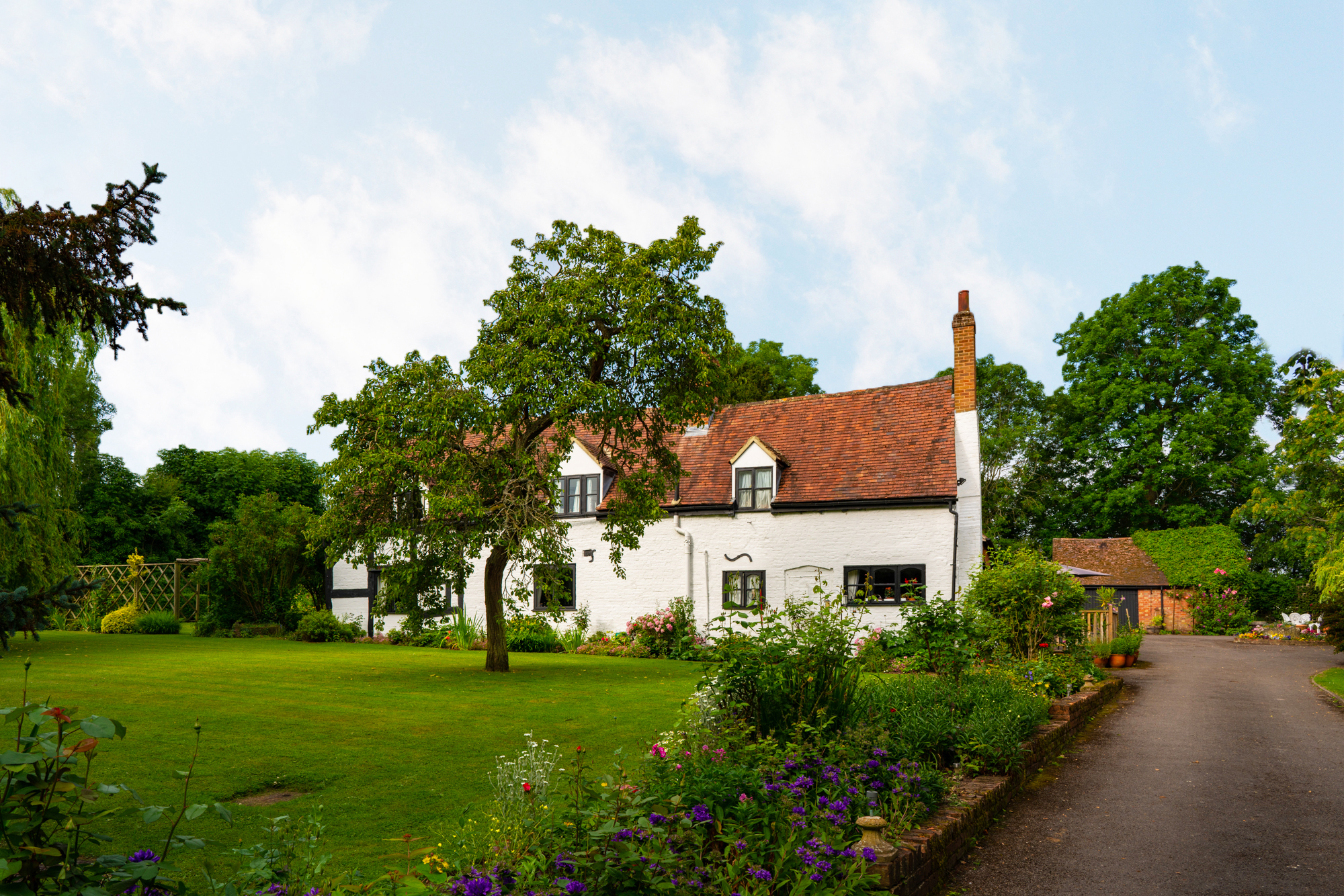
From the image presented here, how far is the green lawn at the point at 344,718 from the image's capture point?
284 inches

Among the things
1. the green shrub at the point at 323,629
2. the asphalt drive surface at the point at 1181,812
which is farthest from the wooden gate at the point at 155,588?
the asphalt drive surface at the point at 1181,812

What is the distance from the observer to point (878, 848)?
502 centimetres

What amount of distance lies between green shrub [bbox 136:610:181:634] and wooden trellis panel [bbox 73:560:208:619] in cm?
147

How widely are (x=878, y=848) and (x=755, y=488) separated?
1973 cm

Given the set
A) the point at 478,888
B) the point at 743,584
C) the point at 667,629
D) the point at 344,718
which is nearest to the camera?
the point at 478,888

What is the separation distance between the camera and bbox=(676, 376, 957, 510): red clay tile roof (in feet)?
75.6

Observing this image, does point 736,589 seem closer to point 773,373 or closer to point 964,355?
point 964,355

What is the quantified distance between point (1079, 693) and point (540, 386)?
1064 cm

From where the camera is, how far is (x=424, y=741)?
→ 9.95m

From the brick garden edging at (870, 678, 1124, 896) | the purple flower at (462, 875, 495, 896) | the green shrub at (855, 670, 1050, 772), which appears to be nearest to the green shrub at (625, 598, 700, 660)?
the green shrub at (855, 670, 1050, 772)

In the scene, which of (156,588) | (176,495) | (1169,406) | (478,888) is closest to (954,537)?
(478,888)

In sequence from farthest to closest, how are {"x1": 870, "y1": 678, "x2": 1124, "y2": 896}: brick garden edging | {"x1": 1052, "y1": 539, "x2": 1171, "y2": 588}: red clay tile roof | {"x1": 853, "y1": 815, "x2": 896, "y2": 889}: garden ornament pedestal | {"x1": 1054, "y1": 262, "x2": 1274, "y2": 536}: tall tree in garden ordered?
1. {"x1": 1054, "y1": 262, "x2": 1274, "y2": 536}: tall tree in garden
2. {"x1": 1052, "y1": 539, "x2": 1171, "y2": 588}: red clay tile roof
3. {"x1": 870, "y1": 678, "x2": 1124, "y2": 896}: brick garden edging
4. {"x1": 853, "y1": 815, "x2": 896, "y2": 889}: garden ornament pedestal

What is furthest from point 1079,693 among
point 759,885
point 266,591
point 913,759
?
point 266,591

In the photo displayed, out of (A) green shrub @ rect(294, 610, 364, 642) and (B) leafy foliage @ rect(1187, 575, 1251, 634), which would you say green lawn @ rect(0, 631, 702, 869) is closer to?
(A) green shrub @ rect(294, 610, 364, 642)
